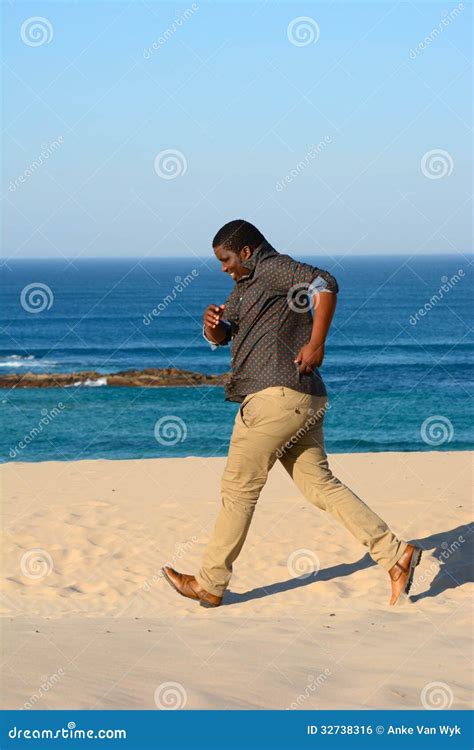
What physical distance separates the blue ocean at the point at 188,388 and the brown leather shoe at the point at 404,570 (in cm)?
1053

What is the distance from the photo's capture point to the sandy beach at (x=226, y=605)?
4441mm

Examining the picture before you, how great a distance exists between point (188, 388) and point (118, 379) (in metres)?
2.87

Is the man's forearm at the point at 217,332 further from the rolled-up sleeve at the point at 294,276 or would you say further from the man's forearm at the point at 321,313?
the man's forearm at the point at 321,313

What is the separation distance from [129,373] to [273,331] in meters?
28.9

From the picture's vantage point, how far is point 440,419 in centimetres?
2756
